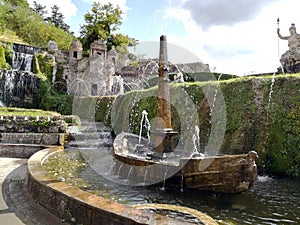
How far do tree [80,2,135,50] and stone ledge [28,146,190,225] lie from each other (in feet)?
122

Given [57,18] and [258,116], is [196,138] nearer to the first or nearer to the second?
[258,116]

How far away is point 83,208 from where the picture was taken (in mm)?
3676

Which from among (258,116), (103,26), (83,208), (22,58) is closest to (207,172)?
(83,208)

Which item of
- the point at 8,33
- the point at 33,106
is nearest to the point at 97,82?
the point at 33,106

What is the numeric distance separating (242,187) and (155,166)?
1971 millimetres

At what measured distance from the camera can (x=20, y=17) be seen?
133ft

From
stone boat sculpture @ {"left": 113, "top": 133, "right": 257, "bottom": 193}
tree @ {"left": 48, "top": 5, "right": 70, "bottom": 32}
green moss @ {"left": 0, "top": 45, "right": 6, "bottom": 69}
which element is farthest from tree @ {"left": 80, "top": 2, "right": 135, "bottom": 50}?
stone boat sculpture @ {"left": 113, "top": 133, "right": 257, "bottom": 193}

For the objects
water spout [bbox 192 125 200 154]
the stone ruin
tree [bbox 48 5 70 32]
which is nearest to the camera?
water spout [bbox 192 125 200 154]

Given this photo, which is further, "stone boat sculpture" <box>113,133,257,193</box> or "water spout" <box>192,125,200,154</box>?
"water spout" <box>192,125,200,154</box>

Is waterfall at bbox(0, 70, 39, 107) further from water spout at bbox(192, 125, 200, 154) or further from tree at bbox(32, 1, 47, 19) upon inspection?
tree at bbox(32, 1, 47, 19)

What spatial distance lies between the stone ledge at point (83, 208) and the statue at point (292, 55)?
14.2m

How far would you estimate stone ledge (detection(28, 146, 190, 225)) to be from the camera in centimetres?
315

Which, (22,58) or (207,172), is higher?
(22,58)

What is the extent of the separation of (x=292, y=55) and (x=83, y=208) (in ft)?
48.0
